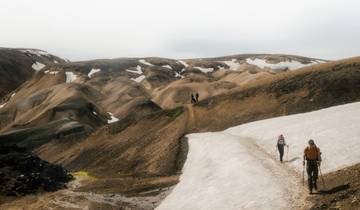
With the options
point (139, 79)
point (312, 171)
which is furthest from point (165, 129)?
point (139, 79)

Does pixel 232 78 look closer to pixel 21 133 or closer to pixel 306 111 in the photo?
pixel 21 133

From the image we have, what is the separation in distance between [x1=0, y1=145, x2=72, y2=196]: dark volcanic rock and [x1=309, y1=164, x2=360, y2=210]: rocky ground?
26.2 metres

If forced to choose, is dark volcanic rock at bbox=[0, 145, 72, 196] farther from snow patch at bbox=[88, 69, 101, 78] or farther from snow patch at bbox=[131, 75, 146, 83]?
snow patch at bbox=[88, 69, 101, 78]

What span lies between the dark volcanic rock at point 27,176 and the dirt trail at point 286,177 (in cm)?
1883

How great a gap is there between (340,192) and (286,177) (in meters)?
7.45

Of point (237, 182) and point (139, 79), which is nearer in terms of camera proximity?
point (237, 182)

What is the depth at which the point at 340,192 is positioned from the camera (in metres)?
24.9

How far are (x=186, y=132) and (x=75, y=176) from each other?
15196mm

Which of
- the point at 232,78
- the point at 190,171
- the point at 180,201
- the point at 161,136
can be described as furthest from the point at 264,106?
the point at 232,78

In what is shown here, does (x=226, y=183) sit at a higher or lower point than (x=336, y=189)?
lower

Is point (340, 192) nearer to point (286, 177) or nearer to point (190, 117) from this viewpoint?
point (286, 177)

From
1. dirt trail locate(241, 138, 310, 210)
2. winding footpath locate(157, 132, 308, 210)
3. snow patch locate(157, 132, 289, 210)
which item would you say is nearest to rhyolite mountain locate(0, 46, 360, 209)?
snow patch locate(157, 132, 289, 210)

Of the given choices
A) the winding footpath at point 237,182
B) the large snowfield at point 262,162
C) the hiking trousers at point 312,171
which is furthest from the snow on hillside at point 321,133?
the hiking trousers at point 312,171

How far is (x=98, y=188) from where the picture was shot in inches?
1750
